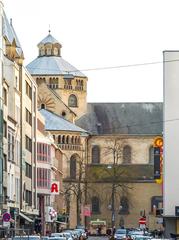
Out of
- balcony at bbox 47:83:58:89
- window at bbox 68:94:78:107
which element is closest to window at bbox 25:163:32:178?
balcony at bbox 47:83:58:89

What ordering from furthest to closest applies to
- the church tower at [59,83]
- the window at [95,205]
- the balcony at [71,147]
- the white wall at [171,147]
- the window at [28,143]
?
the window at [95,205], the church tower at [59,83], the balcony at [71,147], the window at [28,143], the white wall at [171,147]

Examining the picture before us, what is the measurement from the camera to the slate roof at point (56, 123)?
175325mm

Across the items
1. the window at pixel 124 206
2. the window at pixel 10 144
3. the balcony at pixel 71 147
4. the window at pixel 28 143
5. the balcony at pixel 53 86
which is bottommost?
the window at pixel 124 206

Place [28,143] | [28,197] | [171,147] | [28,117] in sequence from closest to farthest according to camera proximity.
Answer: [171,147] → [28,117] → [28,197] → [28,143]

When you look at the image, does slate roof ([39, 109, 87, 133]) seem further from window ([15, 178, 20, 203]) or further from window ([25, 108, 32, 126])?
window ([15, 178, 20, 203])

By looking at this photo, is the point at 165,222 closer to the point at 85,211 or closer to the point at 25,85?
the point at 25,85

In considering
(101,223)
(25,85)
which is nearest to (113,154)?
(101,223)

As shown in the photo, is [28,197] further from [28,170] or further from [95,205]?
[95,205]

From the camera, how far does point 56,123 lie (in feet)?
586

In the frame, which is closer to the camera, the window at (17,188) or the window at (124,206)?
the window at (17,188)

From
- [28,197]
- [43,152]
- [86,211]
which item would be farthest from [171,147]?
[86,211]

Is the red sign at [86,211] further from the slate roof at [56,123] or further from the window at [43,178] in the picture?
the window at [43,178]

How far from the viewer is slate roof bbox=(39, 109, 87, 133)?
6903 inches

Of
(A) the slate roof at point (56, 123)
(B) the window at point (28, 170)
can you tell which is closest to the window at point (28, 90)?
(B) the window at point (28, 170)
